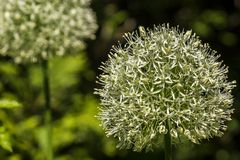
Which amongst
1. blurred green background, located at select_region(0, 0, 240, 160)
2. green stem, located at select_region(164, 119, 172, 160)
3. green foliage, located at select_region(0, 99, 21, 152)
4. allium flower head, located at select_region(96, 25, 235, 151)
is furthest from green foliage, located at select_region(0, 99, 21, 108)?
green stem, located at select_region(164, 119, 172, 160)

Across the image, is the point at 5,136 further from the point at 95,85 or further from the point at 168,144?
the point at 95,85

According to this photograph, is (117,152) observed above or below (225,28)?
below

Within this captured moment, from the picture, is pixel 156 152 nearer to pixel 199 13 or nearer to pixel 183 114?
pixel 199 13

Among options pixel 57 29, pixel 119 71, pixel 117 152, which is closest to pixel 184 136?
pixel 119 71

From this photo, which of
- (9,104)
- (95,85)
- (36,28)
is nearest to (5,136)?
(9,104)

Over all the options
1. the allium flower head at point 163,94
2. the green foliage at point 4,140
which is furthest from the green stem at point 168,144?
the green foliage at point 4,140

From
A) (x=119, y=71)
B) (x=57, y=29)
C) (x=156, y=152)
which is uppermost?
(x=57, y=29)

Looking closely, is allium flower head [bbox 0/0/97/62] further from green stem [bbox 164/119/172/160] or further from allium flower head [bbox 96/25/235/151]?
green stem [bbox 164/119/172/160]
